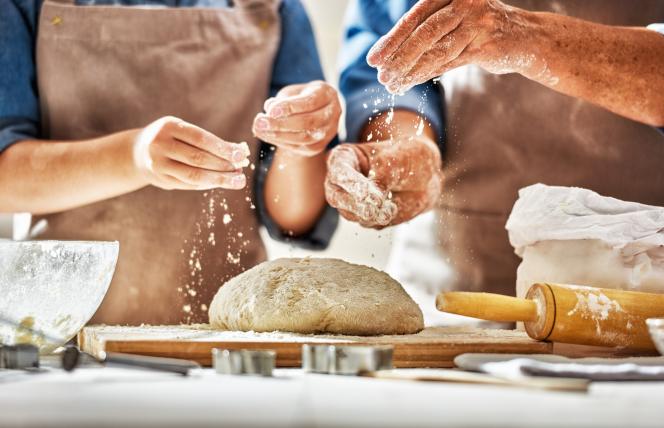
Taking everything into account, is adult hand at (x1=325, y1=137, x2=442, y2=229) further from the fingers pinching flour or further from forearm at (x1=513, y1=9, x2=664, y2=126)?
forearm at (x1=513, y1=9, x2=664, y2=126)

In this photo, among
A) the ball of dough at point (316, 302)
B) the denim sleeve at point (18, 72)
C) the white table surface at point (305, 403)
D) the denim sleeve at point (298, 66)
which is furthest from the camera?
the denim sleeve at point (298, 66)

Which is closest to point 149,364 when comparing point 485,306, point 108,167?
point 485,306

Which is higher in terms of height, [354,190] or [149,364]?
[354,190]

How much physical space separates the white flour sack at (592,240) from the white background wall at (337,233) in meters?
0.63

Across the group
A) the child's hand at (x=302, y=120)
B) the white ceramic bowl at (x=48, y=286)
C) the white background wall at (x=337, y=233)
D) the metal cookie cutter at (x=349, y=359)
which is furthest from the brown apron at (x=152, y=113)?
the metal cookie cutter at (x=349, y=359)

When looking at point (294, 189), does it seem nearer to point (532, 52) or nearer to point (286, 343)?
point (532, 52)

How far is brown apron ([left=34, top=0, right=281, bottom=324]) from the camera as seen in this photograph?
1.82 m

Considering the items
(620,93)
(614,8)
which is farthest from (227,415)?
(614,8)

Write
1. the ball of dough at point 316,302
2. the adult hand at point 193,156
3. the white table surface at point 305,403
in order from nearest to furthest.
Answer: the white table surface at point 305,403 → the ball of dough at point 316,302 → the adult hand at point 193,156

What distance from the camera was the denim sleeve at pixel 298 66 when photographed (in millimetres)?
Result: 1911

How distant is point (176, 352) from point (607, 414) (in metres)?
0.59

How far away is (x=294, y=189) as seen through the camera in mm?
1854

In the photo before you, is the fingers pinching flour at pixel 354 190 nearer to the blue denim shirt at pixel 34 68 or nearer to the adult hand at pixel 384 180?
the adult hand at pixel 384 180

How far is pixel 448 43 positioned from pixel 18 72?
950 mm
